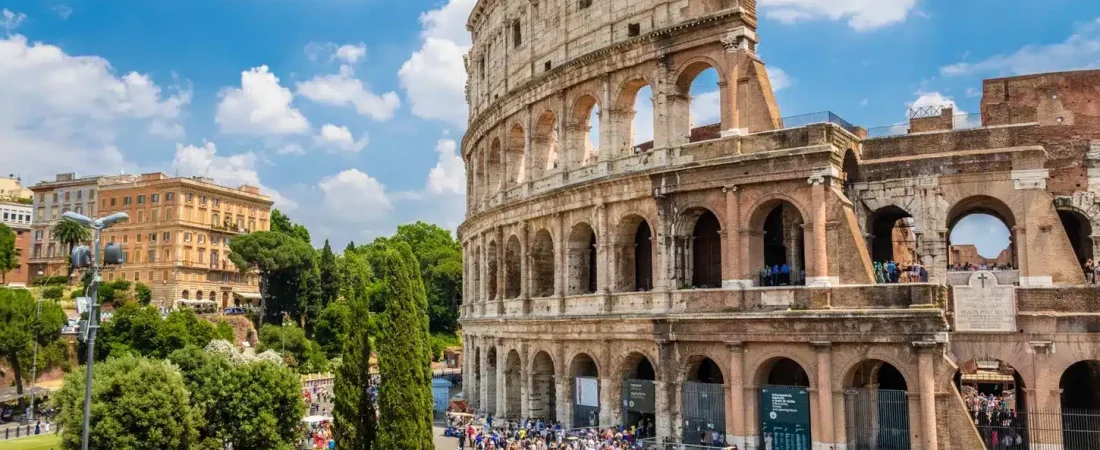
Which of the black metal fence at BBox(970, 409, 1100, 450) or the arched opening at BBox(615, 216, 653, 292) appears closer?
the black metal fence at BBox(970, 409, 1100, 450)

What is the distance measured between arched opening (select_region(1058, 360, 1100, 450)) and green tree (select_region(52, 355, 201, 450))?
24.1 meters

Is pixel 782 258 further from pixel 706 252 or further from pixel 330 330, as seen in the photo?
pixel 330 330

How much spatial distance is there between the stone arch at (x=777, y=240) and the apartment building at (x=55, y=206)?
250 feet

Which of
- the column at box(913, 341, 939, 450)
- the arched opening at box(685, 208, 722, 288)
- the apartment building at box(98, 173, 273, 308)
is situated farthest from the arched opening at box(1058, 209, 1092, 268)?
the apartment building at box(98, 173, 273, 308)

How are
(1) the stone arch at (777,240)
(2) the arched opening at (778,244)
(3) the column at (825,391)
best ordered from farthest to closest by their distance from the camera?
(2) the arched opening at (778,244) → (1) the stone arch at (777,240) → (3) the column at (825,391)

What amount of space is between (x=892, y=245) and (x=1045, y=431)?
27.4 feet

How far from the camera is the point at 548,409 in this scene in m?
32.2

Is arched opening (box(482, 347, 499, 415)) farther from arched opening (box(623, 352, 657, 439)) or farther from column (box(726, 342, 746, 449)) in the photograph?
column (box(726, 342, 746, 449))

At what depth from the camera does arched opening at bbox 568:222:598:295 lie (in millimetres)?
30391

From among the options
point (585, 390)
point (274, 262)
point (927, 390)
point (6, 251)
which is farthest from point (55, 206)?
point (927, 390)

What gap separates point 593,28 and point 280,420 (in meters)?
16.7

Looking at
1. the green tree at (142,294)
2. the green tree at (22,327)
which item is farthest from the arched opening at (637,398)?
the green tree at (142,294)

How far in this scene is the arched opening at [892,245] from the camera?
25750 mm

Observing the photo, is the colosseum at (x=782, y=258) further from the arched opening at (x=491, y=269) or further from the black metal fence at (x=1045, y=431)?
the arched opening at (x=491, y=269)
